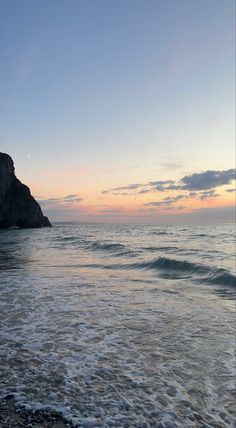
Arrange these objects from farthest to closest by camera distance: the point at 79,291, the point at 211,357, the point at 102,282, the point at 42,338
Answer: the point at 102,282, the point at 79,291, the point at 42,338, the point at 211,357

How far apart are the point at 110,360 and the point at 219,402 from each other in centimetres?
210

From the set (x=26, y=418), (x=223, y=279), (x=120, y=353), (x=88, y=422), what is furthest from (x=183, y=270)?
(x=26, y=418)

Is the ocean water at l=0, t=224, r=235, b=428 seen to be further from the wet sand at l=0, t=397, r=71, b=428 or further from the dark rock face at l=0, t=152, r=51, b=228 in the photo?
the dark rock face at l=0, t=152, r=51, b=228

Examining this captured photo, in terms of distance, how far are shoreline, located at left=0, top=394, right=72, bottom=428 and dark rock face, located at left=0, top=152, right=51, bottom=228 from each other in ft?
281

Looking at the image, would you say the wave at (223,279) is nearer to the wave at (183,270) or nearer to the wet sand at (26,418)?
the wave at (183,270)

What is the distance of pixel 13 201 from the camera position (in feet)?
300

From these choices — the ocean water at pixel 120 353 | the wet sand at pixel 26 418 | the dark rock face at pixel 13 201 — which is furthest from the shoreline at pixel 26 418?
the dark rock face at pixel 13 201

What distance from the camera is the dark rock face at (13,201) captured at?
289 ft

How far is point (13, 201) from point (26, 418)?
91694mm

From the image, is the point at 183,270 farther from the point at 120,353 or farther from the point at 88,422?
the point at 88,422

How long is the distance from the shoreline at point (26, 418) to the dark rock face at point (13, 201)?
281 ft

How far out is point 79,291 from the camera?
12531 mm

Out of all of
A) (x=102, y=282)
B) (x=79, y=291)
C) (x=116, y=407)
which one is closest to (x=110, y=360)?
(x=116, y=407)

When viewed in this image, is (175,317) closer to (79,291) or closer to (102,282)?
(79,291)
